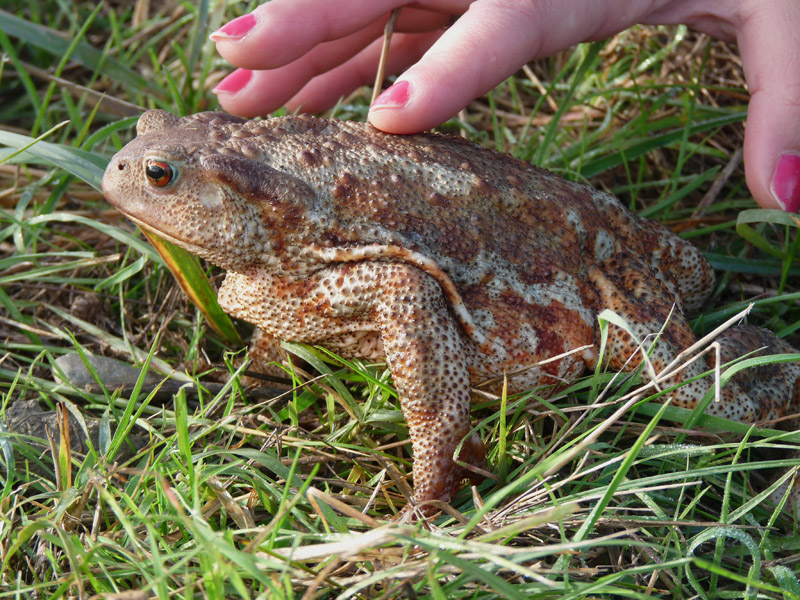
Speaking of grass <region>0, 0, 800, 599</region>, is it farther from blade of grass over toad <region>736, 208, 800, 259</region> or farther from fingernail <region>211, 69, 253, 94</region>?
fingernail <region>211, 69, 253, 94</region>

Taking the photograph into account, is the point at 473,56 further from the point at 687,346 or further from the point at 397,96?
the point at 687,346

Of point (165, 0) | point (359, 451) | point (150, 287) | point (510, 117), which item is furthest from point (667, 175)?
point (165, 0)

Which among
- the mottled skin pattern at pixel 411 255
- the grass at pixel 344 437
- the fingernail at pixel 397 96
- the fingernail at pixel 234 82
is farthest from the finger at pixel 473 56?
the fingernail at pixel 234 82

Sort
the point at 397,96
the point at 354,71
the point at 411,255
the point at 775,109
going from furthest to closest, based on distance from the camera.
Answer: the point at 354,71, the point at 775,109, the point at 397,96, the point at 411,255

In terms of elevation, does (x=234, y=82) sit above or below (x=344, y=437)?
above

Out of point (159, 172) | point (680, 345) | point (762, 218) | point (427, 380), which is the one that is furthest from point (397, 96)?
point (762, 218)

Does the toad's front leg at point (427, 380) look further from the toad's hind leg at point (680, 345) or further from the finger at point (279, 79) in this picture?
the finger at point (279, 79)

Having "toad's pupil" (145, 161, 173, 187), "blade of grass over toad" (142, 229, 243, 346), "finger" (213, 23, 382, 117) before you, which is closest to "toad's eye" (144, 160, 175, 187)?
"toad's pupil" (145, 161, 173, 187)

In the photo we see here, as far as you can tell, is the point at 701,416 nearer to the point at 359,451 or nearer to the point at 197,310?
the point at 359,451
